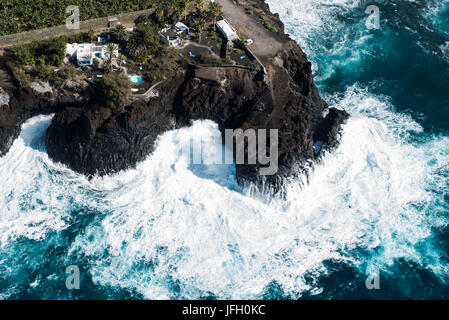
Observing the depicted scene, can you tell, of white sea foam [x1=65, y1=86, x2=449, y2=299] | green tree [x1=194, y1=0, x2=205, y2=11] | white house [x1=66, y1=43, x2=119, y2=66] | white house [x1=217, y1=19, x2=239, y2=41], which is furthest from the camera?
Answer: green tree [x1=194, y1=0, x2=205, y2=11]

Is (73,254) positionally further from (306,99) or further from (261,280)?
(306,99)

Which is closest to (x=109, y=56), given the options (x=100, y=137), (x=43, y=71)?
(x=43, y=71)

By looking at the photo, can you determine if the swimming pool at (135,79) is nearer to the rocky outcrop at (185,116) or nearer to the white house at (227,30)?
the rocky outcrop at (185,116)

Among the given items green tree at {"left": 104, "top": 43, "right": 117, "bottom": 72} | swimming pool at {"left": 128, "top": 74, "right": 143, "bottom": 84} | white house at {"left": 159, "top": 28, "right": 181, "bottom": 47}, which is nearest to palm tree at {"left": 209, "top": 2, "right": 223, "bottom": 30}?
white house at {"left": 159, "top": 28, "right": 181, "bottom": 47}

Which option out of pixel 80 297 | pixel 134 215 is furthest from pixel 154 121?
pixel 80 297

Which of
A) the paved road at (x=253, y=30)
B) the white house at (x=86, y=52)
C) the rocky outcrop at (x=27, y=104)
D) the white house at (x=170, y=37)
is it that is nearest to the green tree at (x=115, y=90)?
the rocky outcrop at (x=27, y=104)

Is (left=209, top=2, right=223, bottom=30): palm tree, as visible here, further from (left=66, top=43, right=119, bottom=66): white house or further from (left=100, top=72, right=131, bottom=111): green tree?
(left=100, top=72, right=131, bottom=111): green tree
